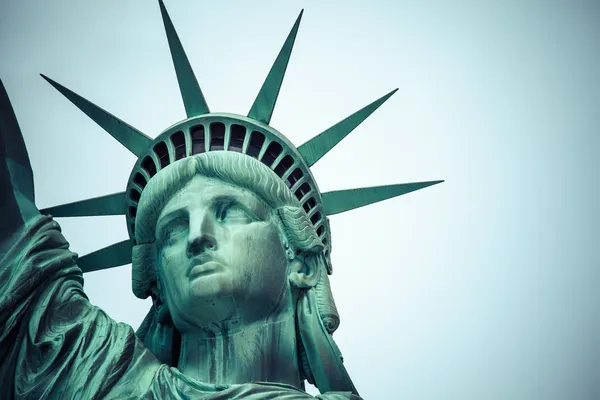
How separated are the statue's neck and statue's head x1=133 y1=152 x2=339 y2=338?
100 millimetres

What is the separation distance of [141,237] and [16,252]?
1844mm

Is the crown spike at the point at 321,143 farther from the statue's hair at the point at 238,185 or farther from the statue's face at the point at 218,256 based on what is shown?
the statue's face at the point at 218,256

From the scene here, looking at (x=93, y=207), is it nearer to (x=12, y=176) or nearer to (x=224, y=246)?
(x=224, y=246)

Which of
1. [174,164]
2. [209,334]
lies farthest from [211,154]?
[209,334]

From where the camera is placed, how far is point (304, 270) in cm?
1084

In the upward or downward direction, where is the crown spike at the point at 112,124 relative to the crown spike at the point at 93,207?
upward

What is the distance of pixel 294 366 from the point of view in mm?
10266

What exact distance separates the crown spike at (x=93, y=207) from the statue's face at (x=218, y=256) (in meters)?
1.41

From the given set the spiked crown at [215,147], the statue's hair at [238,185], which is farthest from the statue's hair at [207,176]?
the spiked crown at [215,147]

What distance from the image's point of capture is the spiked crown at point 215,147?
11.4 meters

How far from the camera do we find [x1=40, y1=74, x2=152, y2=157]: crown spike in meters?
11.6

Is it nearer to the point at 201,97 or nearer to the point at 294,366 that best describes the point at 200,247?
the point at 294,366

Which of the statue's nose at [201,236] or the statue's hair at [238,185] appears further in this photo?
the statue's hair at [238,185]

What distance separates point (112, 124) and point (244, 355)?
318cm
